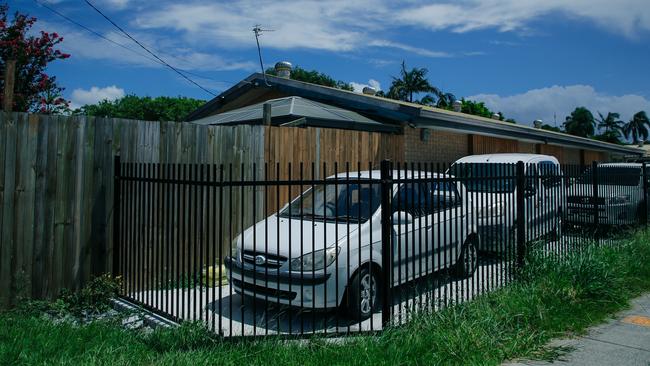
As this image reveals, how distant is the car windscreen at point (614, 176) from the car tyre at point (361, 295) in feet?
16.6

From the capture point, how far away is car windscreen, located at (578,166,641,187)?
29.6 feet

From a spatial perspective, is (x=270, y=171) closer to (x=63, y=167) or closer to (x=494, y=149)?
(x=63, y=167)

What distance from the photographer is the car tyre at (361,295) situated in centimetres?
536

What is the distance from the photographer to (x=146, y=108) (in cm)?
4684

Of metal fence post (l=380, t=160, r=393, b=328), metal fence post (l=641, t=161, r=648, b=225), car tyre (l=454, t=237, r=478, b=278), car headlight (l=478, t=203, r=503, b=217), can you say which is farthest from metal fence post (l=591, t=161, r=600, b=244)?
metal fence post (l=380, t=160, r=393, b=328)

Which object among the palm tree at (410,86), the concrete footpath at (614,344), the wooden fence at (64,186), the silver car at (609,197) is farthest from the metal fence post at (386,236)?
the palm tree at (410,86)

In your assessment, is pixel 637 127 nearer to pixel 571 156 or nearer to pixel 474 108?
pixel 474 108

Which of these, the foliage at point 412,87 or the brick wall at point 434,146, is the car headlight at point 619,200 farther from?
the foliage at point 412,87

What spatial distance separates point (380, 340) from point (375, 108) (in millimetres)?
8220

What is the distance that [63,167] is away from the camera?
612cm

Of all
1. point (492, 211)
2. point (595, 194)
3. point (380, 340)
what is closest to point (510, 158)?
point (595, 194)

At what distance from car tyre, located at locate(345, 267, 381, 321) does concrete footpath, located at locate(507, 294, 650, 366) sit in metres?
1.53

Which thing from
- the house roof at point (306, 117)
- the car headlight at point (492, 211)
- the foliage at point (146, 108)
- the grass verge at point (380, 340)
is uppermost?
the foliage at point (146, 108)

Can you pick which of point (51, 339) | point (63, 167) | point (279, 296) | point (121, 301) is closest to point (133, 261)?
point (121, 301)
